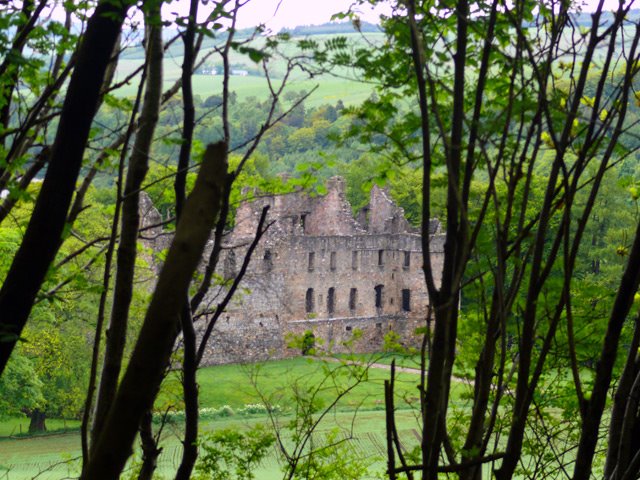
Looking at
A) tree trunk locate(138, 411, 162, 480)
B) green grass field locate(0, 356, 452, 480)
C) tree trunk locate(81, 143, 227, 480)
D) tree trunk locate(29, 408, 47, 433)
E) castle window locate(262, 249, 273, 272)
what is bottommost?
tree trunk locate(29, 408, 47, 433)

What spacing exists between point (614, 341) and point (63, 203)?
52.9 inches

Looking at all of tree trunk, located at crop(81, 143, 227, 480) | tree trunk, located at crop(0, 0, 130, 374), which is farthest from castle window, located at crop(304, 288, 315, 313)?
tree trunk, located at crop(81, 143, 227, 480)

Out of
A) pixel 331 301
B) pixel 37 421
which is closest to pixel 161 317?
pixel 37 421

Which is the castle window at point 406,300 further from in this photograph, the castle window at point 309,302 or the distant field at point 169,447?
the distant field at point 169,447

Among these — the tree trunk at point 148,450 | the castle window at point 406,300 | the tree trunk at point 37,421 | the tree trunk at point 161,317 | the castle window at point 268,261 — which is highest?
the tree trunk at point 161,317

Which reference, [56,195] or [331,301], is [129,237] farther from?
[331,301]

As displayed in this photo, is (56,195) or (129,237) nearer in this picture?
(56,195)

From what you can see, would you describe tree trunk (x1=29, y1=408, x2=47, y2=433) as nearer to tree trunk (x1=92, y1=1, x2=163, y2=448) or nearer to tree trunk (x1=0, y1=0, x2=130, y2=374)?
tree trunk (x1=92, y1=1, x2=163, y2=448)

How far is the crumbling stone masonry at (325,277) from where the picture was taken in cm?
3322

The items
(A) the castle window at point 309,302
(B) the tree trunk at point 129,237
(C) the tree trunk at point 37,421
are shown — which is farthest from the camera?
(A) the castle window at point 309,302

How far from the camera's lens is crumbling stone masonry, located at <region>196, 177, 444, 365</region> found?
33219mm

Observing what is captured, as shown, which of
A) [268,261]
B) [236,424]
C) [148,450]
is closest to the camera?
[148,450]

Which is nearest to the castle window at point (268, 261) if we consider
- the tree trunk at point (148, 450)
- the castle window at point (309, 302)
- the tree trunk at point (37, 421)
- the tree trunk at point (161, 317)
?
the castle window at point (309, 302)

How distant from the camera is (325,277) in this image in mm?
36094
